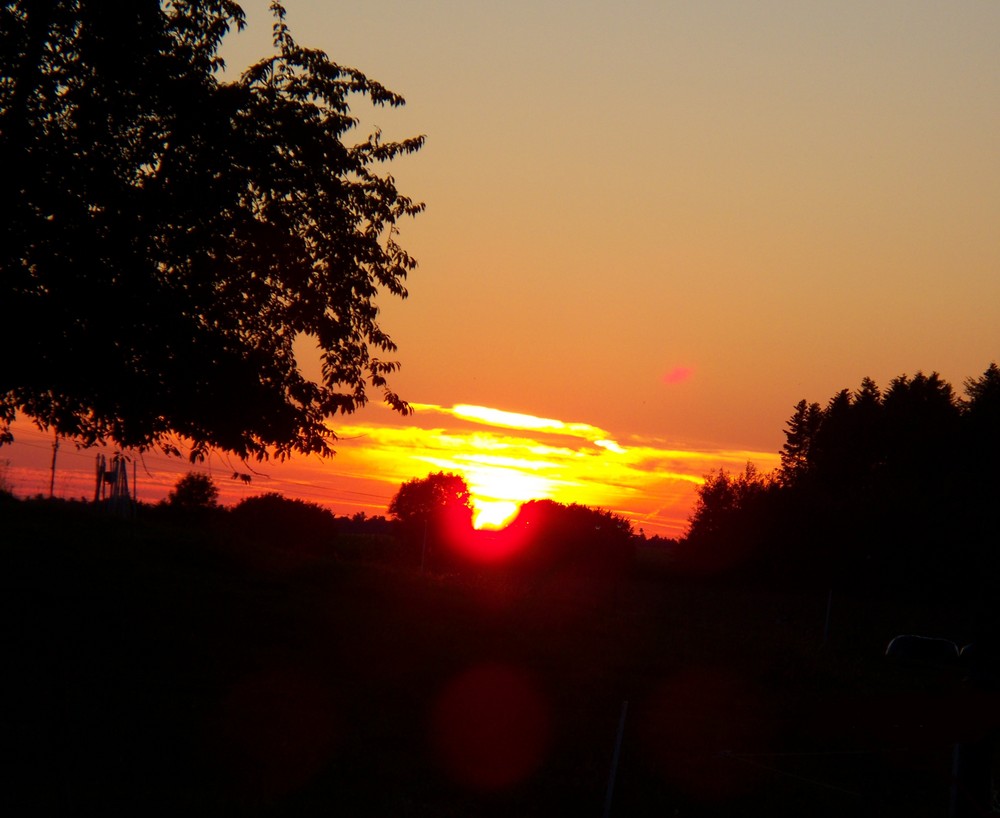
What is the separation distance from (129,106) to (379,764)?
985cm

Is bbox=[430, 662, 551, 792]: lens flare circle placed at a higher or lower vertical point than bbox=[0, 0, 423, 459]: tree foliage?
lower

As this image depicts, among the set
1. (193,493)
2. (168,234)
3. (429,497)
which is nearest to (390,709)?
(168,234)

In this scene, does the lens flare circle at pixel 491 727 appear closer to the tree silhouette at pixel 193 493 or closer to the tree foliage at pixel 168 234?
the tree foliage at pixel 168 234

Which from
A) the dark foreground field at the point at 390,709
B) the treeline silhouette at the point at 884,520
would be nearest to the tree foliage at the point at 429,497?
the treeline silhouette at the point at 884,520

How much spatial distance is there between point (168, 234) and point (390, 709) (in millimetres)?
8546

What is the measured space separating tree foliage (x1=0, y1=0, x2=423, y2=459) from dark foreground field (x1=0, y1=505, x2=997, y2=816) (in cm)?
396

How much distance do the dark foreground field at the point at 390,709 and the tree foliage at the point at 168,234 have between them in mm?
3960

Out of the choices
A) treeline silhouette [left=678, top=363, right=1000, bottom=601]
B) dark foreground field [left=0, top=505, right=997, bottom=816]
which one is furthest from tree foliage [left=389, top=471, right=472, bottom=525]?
dark foreground field [left=0, top=505, right=997, bottom=816]

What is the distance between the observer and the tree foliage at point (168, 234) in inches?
543

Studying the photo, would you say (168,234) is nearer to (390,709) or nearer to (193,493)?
(390,709)

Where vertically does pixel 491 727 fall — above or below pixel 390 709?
below

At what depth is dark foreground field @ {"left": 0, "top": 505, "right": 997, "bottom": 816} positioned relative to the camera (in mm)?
12734

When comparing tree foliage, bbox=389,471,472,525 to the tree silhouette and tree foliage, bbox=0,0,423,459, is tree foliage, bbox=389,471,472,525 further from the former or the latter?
tree foliage, bbox=0,0,423,459

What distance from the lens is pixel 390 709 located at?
17844 millimetres
